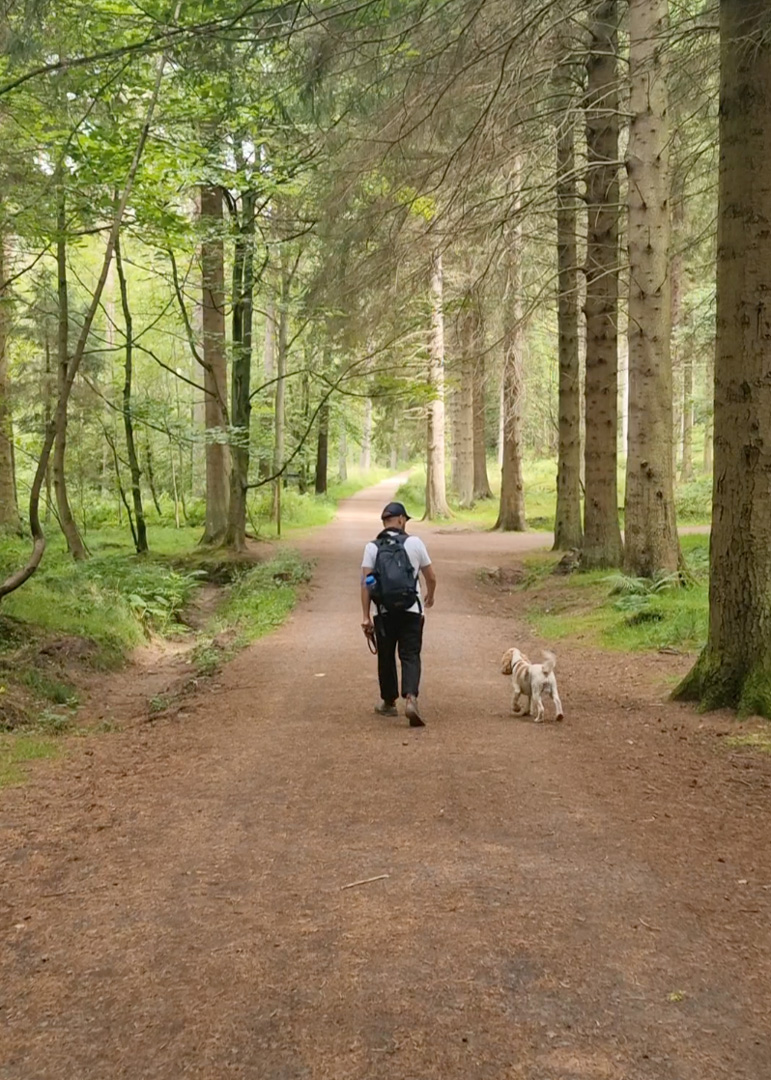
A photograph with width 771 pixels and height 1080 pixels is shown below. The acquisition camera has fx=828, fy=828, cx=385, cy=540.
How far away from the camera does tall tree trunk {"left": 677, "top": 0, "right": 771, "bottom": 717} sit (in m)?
6.14

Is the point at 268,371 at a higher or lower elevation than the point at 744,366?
higher

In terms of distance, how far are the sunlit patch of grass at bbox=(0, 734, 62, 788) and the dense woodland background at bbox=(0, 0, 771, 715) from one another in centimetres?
212

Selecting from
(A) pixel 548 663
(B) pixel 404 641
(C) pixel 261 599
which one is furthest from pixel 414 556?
(C) pixel 261 599

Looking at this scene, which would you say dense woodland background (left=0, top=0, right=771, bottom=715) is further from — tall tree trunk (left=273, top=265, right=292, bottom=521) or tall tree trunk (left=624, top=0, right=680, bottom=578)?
tall tree trunk (left=273, top=265, right=292, bottom=521)

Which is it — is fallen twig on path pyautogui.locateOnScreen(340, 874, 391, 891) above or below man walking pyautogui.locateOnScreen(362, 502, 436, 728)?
below

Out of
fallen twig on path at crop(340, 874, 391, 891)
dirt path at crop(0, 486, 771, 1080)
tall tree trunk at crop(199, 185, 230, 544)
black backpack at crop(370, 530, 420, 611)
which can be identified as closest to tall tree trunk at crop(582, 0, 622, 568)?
tall tree trunk at crop(199, 185, 230, 544)

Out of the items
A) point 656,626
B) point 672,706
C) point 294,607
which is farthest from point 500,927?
point 294,607

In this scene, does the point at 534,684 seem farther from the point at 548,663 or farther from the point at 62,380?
the point at 62,380

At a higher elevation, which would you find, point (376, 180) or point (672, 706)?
point (376, 180)

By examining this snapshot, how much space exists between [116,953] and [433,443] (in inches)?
971

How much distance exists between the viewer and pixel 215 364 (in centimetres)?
1909

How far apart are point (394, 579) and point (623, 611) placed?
16.7 feet

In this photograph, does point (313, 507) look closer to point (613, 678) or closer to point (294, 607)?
point (294, 607)

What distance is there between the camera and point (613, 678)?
27.6 ft
